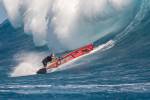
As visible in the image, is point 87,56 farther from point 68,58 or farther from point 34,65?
point 34,65

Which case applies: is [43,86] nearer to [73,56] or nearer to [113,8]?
[73,56]

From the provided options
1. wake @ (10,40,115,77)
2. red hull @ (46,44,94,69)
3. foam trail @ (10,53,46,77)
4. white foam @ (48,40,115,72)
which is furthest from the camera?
foam trail @ (10,53,46,77)

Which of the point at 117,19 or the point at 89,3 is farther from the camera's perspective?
the point at 89,3

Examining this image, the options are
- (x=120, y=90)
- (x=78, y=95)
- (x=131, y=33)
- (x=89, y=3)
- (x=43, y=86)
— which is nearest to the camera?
(x=120, y=90)

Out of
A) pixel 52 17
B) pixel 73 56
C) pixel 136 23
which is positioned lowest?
pixel 73 56

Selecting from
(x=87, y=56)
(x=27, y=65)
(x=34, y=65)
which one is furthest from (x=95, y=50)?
(x=27, y=65)

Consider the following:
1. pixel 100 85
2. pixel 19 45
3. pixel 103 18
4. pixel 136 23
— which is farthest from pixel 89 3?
pixel 100 85

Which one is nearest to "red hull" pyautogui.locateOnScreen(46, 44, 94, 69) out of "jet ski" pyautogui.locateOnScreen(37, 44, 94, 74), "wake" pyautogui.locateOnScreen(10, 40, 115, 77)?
"jet ski" pyautogui.locateOnScreen(37, 44, 94, 74)

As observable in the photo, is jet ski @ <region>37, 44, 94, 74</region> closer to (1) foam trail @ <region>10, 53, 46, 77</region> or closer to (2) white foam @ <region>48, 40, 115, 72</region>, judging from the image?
(2) white foam @ <region>48, 40, 115, 72</region>

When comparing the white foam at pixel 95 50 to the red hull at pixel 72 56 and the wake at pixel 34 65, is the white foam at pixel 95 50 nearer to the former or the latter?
the wake at pixel 34 65
